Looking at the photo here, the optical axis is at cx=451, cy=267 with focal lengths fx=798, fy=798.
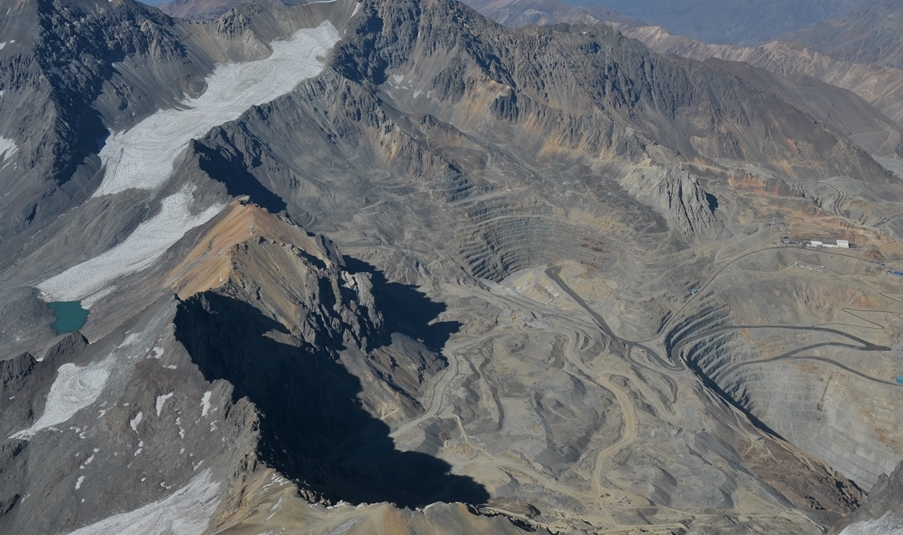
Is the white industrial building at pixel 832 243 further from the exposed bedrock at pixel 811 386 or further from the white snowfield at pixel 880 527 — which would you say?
the white snowfield at pixel 880 527

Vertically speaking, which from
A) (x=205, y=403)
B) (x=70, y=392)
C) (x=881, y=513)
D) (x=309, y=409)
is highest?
(x=205, y=403)

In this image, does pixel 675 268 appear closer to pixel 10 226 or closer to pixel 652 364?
pixel 652 364

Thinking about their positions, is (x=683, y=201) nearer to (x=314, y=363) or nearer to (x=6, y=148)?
(x=314, y=363)

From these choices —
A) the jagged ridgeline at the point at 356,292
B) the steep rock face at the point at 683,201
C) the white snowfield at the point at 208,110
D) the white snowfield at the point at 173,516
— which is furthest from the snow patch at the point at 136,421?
the steep rock face at the point at 683,201

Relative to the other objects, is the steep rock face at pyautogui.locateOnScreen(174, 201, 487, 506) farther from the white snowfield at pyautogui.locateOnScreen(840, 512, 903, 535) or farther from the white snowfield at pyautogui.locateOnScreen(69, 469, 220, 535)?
the white snowfield at pyautogui.locateOnScreen(840, 512, 903, 535)

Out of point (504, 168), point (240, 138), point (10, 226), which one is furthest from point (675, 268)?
point (10, 226)

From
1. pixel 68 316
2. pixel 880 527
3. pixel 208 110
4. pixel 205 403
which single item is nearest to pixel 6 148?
pixel 208 110
